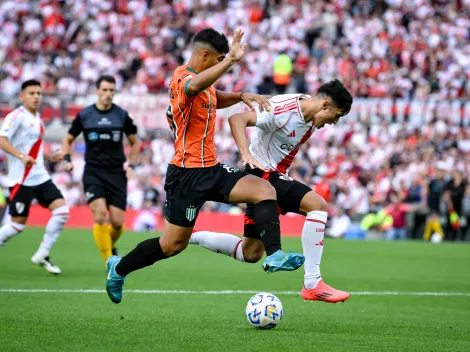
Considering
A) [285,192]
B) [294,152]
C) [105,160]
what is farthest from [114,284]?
[105,160]

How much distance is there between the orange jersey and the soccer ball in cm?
128

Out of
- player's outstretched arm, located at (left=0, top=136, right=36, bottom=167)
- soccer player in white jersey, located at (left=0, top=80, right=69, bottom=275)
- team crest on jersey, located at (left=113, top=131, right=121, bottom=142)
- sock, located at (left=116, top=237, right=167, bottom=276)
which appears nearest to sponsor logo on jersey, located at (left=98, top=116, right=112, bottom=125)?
team crest on jersey, located at (left=113, top=131, right=121, bottom=142)

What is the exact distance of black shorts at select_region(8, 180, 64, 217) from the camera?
39.9 ft

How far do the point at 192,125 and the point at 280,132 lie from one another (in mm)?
1141

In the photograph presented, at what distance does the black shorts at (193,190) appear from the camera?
25.5 feet

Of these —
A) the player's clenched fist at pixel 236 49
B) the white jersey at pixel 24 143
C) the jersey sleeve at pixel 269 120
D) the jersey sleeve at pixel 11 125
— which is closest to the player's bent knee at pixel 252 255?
the jersey sleeve at pixel 269 120

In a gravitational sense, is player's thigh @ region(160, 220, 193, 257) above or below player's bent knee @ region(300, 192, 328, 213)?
below

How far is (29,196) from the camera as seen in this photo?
482 inches

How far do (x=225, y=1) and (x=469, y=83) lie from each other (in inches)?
406

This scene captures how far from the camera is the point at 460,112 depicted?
25578mm

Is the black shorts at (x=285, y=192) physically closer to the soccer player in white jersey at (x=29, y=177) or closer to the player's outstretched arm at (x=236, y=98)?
the player's outstretched arm at (x=236, y=98)

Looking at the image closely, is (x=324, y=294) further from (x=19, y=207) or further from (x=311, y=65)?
(x=311, y=65)

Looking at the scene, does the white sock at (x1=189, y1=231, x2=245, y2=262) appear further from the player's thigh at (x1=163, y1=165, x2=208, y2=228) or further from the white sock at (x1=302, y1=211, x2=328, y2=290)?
the player's thigh at (x1=163, y1=165, x2=208, y2=228)

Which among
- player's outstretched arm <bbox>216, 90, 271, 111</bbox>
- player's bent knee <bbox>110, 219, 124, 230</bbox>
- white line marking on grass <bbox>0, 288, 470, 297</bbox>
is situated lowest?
white line marking on grass <bbox>0, 288, 470, 297</bbox>
